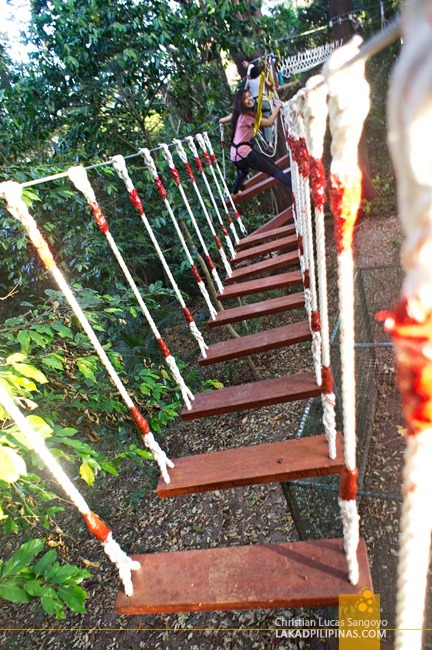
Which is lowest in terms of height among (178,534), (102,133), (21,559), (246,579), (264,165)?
(178,534)

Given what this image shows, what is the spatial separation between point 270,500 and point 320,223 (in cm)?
260

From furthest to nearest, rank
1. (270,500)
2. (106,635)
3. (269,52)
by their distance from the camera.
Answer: (269,52) < (270,500) < (106,635)

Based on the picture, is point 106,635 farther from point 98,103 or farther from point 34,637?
point 98,103

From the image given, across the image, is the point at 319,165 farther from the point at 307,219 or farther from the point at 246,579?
the point at 246,579

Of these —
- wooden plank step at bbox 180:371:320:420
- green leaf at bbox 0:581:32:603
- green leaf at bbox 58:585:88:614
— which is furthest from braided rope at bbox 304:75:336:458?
green leaf at bbox 0:581:32:603

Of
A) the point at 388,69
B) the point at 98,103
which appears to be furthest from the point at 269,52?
the point at 388,69

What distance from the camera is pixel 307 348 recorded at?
15.1 feet

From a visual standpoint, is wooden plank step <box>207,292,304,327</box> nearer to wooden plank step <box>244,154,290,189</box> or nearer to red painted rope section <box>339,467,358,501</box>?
red painted rope section <box>339,467,358,501</box>

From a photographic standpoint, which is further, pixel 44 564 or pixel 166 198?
pixel 166 198

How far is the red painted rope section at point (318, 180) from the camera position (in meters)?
1.01

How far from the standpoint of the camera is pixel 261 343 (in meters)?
1.75

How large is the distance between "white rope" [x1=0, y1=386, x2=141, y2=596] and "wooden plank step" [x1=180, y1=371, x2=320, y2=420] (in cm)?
61

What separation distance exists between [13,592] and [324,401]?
95cm

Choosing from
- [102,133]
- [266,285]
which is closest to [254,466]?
[266,285]
